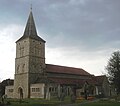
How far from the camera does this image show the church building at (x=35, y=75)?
67438 millimetres

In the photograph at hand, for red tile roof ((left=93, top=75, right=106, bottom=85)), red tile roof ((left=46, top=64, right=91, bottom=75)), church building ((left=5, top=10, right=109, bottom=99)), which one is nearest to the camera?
church building ((left=5, top=10, right=109, bottom=99))

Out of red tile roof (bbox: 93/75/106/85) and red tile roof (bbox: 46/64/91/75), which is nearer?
red tile roof (bbox: 46/64/91/75)

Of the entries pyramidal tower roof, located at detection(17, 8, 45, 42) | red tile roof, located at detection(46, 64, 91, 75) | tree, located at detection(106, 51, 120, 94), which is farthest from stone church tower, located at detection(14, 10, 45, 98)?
tree, located at detection(106, 51, 120, 94)

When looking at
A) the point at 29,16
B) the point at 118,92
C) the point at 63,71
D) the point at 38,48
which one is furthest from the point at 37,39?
the point at 118,92

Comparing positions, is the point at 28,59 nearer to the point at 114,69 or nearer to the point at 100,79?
the point at 114,69

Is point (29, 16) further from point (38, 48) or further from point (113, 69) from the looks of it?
point (113, 69)

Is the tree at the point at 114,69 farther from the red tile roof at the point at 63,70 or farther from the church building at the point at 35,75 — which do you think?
the red tile roof at the point at 63,70

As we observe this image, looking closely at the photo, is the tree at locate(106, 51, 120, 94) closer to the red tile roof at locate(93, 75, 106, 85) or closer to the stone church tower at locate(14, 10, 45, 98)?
the red tile roof at locate(93, 75, 106, 85)

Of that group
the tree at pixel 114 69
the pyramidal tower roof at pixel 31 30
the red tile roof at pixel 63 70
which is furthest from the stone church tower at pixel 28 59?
the tree at pixel 114 69

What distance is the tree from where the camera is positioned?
70.1 meters

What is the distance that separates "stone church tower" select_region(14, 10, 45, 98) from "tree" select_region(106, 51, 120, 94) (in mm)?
20362

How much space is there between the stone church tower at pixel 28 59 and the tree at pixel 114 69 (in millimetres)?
20362

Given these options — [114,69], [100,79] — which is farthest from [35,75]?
[100,79]

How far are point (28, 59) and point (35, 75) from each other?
5223 millimetres
